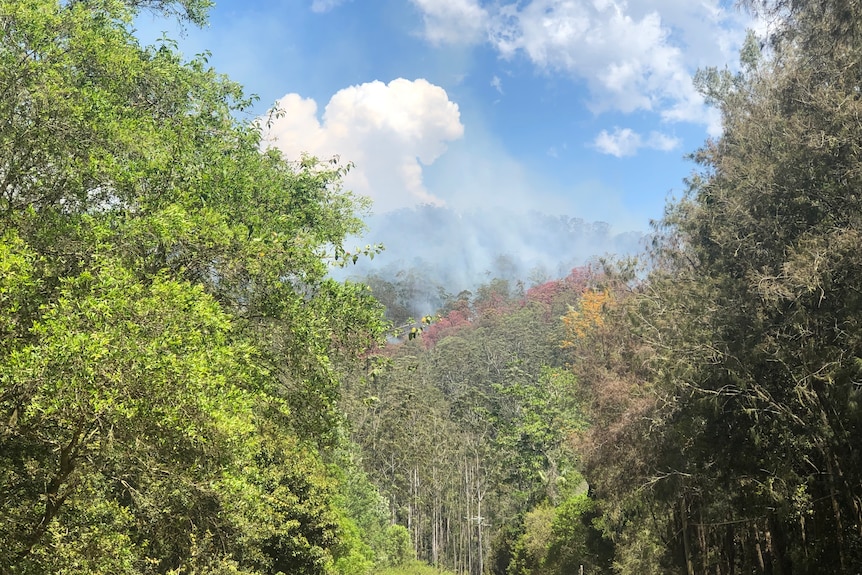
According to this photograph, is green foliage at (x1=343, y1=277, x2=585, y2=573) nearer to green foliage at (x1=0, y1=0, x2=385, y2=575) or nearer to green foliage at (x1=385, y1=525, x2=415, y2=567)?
green foliage at (x1=385, y1=525, x2=415, y2=567)

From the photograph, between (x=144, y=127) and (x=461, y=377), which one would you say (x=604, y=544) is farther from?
(x=461, y=377)

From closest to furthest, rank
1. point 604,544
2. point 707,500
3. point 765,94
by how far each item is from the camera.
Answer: point 765,94, point 707,500, point 604,544

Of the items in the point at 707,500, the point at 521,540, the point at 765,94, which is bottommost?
the point at 521,540

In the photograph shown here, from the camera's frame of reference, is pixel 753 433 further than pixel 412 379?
No

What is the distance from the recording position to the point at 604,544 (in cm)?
2562

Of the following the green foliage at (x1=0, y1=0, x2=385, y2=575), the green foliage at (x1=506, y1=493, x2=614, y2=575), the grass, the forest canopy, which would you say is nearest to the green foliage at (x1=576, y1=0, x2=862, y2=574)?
the forest canopy

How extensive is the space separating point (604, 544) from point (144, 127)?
24235 mm

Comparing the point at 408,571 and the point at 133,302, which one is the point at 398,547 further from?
the point at 133,302

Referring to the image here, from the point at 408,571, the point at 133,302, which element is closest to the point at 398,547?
the point at 408,571

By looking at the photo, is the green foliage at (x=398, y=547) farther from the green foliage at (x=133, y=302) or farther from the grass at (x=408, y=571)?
the green foliage at (x=133, y=302)

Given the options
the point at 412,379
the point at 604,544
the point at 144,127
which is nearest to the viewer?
the point at 144,127

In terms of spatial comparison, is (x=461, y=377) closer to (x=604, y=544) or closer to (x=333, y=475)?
(x=604, y=544)

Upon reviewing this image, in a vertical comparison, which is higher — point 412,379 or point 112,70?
point 412,379

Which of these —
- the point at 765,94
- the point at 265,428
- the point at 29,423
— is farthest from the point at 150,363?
the point at 765,94
